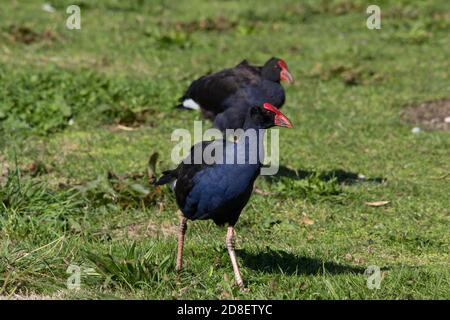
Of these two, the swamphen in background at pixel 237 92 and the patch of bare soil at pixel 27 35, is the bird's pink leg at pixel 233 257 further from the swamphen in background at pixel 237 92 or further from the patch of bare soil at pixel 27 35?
the patch of bare soil at pixel 27 35

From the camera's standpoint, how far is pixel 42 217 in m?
7.35

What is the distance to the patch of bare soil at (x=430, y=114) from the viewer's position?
11.1m

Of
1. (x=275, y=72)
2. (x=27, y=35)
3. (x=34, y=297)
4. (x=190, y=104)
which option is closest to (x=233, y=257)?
(x=34, y=297)

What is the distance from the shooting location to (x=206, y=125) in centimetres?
1086

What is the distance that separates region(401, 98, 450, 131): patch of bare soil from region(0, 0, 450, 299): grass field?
0.20 meters

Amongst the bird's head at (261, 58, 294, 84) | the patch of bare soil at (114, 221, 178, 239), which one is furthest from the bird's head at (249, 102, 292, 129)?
the bird's head at (261, 58, 294, 84)

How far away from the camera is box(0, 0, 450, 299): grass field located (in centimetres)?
611

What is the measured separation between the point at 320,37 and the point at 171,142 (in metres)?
5.39

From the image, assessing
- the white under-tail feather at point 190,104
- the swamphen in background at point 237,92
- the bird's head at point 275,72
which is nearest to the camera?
the swamphen in background at point 237,92

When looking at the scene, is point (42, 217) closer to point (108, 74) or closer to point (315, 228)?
point (315, 228)

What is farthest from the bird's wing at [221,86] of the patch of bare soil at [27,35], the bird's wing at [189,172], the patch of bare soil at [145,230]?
the patch of bare soil at [27,35]

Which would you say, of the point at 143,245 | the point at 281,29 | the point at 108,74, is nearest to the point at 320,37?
the point at 281,29

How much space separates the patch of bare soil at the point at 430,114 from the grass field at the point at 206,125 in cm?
20

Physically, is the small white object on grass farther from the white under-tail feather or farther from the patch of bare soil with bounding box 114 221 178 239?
the patch of bare soil with bounding box 114 221 178 239
